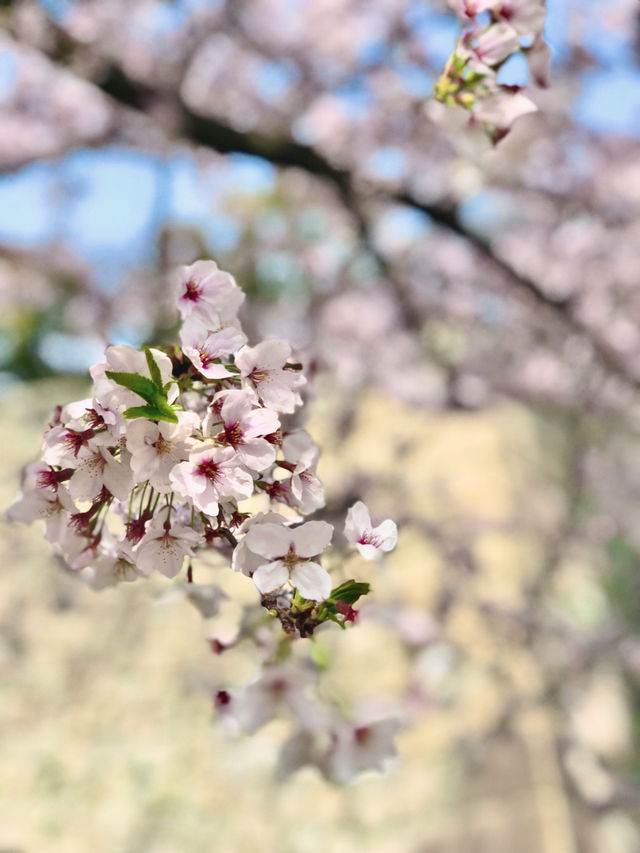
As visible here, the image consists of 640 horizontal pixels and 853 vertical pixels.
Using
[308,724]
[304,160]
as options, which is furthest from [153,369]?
[304,160]

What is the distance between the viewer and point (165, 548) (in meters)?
0.39

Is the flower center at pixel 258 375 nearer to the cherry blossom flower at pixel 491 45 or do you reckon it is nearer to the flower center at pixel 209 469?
the flower center at pixel 209 469

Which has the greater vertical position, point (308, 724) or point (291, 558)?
point (291, 558)

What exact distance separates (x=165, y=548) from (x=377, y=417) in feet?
9.51

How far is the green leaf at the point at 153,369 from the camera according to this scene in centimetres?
35

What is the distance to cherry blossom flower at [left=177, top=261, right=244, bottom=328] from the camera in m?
0.42

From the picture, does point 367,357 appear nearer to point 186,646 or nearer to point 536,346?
point 536,346

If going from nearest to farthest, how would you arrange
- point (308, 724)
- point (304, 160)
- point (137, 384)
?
point (137, 384)
point (308, 724)
point (304, 160)

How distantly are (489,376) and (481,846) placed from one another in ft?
8.12

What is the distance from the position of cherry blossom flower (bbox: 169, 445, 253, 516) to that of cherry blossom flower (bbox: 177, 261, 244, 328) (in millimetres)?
100

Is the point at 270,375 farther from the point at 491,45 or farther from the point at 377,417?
the point at 377,417

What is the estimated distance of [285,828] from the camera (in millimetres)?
1320

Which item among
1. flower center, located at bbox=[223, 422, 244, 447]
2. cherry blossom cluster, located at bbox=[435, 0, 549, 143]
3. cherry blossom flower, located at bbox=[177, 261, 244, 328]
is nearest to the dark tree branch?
cherry blossom cluster, located at bbox=[435, 0, 549, 143]

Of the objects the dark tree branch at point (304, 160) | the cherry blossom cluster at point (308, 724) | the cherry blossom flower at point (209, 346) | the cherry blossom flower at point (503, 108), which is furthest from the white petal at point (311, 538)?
the dark tree branch at point (304, 160)
